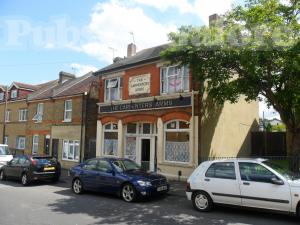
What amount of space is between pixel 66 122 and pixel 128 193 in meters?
15.2

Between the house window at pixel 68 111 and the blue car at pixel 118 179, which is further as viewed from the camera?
the house window at pixel 68 111

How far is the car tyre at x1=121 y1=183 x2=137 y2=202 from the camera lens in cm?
1173

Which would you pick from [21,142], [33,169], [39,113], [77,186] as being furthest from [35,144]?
[77,186]

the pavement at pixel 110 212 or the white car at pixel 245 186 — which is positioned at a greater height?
the white car at pixel 245 186

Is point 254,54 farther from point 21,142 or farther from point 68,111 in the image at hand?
point 21,142

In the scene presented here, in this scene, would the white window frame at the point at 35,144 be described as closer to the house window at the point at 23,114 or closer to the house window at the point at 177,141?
the house window at the point at 23,114

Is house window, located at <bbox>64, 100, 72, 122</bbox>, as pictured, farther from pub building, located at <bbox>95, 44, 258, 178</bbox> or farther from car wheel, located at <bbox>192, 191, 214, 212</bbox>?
car wheel, located at <bbox>192, 191, 214, 212</bbox>

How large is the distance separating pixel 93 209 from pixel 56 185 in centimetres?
668

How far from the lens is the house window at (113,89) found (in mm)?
21516

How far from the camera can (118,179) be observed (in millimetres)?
12234

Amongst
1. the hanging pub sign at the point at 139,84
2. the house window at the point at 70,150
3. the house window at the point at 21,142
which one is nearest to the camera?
the hanging pub sign at the point at 139,84

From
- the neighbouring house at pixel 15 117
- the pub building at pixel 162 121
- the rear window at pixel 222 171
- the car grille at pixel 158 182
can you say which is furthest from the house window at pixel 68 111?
the rear window at pixel 222 171

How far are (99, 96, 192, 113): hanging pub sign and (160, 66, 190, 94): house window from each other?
0.59 m

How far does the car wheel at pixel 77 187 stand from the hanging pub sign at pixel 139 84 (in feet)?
24.5
